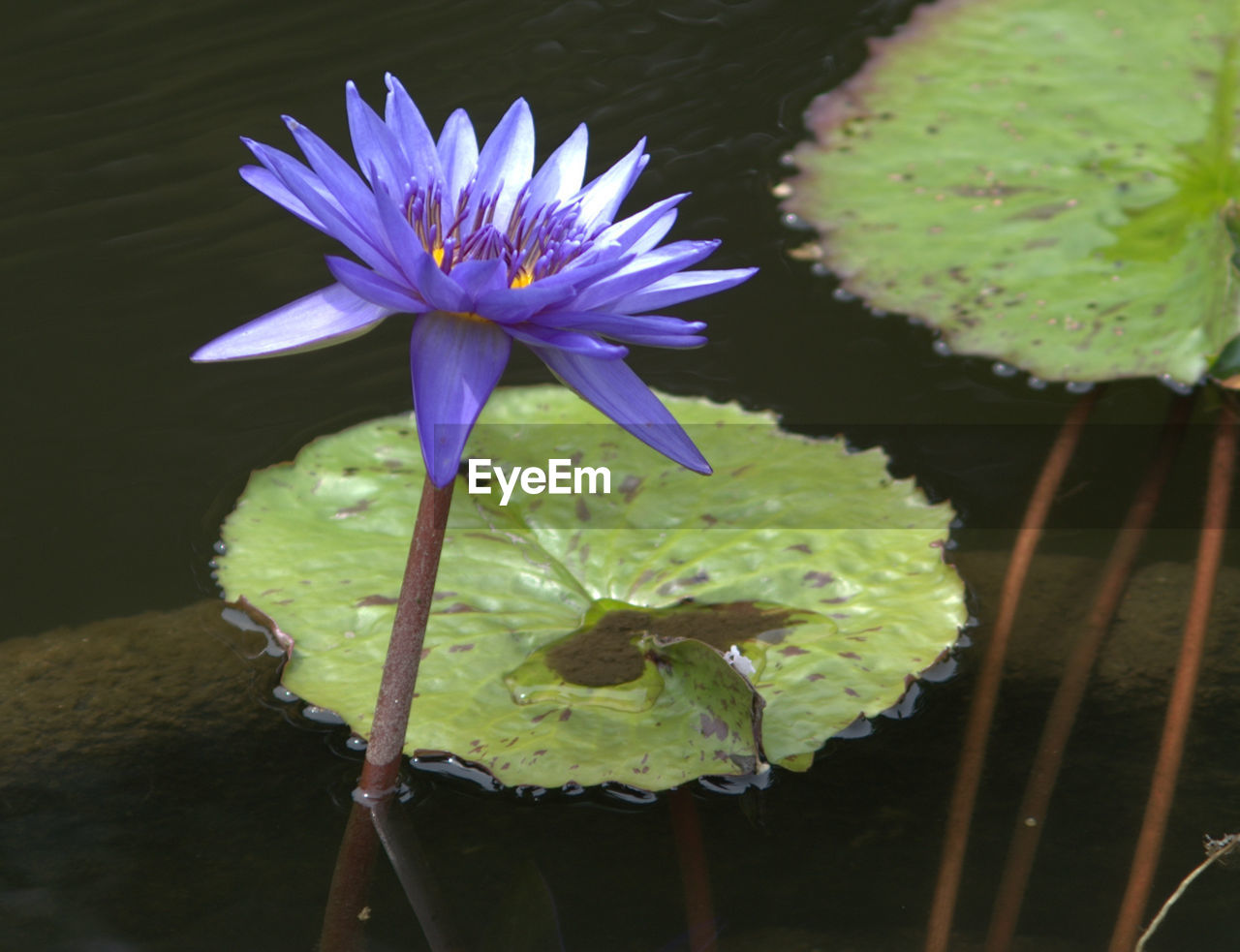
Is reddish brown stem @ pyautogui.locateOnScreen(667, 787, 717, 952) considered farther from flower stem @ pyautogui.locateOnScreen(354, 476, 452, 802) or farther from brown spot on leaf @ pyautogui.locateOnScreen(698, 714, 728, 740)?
flower stem @ pyautogui.locateOnScreen(354, 476, 452, 802)

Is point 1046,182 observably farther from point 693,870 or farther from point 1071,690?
point 693,870

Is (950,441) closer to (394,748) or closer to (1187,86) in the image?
(1187,86)

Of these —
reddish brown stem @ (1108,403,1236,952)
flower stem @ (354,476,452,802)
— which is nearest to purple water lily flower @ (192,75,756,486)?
flower stem @ (354,476,452,802)

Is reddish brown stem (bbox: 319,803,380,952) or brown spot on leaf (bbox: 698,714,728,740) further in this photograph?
brown spot on leaf (bbox: 698,714,728,740)

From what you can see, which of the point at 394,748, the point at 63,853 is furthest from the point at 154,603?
the point at 394,748

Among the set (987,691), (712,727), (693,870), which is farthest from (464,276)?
(987,691)

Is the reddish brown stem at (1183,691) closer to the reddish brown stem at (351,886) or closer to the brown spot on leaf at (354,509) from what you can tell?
the reddish brown stem at (351,886)
